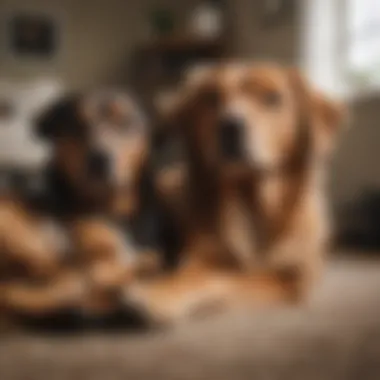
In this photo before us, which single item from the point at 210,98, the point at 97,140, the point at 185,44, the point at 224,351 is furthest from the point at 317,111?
the point at 185,44

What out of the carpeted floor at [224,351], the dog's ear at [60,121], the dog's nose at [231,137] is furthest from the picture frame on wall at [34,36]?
the carpeted floor at [224,351]

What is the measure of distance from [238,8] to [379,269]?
2.18 meters

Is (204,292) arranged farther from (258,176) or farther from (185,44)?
(185,44)

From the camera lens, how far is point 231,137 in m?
1.42

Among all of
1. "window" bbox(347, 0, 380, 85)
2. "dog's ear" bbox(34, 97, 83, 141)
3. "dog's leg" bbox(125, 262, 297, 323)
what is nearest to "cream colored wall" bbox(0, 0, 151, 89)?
"window" bbox(347, 0, 380, 85)

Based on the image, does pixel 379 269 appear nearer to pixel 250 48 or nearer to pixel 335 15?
pixel 335 15

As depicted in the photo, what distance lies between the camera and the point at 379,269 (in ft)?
6.40

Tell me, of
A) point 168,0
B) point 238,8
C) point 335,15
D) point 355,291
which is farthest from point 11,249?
point 168,0

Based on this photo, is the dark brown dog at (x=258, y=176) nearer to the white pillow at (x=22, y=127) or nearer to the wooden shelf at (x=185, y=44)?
the white pillow at (x=22, y=127)

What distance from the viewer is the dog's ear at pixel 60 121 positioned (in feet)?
5.05

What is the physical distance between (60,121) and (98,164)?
0.16 metres

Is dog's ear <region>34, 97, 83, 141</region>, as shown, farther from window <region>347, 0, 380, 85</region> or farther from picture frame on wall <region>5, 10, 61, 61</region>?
picture frame on wall <region>5, 10, 61, 61</region>

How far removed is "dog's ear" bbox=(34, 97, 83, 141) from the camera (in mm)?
1539

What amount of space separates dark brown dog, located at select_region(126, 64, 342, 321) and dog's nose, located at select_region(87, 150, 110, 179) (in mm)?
176
